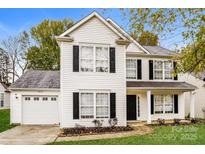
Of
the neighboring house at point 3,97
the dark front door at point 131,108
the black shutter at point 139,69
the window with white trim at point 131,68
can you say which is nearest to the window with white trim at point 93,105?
the dark front door at point 131,108

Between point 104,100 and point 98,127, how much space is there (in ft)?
4.15

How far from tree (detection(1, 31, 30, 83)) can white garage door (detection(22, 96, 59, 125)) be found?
2456mm

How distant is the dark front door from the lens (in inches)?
595

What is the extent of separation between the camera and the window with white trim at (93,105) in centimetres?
1221

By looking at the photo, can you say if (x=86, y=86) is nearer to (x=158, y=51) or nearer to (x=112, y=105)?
(x=112, y=105)

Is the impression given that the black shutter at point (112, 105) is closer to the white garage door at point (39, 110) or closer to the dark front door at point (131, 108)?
the dark front door at point (131, 108)

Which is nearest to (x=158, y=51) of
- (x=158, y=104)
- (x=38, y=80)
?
(x=158, y=104)

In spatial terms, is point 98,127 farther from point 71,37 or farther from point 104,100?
point 71,37

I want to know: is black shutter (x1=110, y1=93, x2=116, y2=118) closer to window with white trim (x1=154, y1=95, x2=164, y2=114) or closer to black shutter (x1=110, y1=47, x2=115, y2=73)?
black shutter (x1=110, y1=47, x2=115, y2=73)

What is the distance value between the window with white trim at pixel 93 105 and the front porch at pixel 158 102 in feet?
8.41

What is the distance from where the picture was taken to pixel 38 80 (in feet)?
50.2

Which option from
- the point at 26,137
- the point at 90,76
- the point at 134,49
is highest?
the point at 134,49

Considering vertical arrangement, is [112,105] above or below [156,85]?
below

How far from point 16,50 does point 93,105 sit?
5642mm
